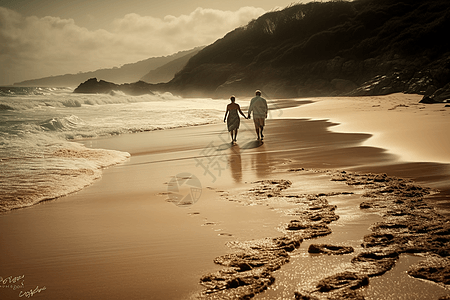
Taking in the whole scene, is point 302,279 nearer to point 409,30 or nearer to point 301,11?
point 409,30

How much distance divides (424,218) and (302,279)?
1901mm

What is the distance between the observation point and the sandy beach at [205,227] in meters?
3.04

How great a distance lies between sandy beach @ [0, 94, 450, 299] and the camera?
3043 mm

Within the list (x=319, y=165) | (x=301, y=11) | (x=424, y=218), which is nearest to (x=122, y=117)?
(x=319, y=165)

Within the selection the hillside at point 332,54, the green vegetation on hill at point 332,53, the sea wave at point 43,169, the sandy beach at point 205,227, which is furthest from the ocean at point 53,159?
the green vegetation on hill at point 332,53

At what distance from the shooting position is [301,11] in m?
107

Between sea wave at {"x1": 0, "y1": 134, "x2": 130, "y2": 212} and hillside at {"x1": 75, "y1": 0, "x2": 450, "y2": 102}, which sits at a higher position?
hillside at {"x1": 75, "y1": 0, "x2": 450, "y2": 102}

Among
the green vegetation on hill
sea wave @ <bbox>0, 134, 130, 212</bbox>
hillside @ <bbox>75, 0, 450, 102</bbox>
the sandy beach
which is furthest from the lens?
the green vegetation on hill

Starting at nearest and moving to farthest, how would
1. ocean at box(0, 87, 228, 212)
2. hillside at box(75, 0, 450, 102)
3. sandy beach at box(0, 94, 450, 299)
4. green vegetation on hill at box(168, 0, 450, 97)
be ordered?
sandy beach at box(0, 94, 450, 299)
ocean at box(0, 87, 228, 212)
hillside at box(75, 0, 450, 102)
green vegetation on hill at box(168, 0, 450, 97)

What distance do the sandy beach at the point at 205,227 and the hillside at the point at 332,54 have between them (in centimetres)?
2045

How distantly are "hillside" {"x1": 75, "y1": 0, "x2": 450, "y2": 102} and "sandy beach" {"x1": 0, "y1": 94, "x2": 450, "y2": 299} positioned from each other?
20447 millimetres

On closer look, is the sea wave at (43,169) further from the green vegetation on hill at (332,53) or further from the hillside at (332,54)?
the green vegetation on hill at (332,53)

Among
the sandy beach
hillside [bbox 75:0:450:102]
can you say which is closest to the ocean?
the sandy beach

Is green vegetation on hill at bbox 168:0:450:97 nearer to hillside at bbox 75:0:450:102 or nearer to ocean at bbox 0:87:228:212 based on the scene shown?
hillside at bbox 75:0:450:102
